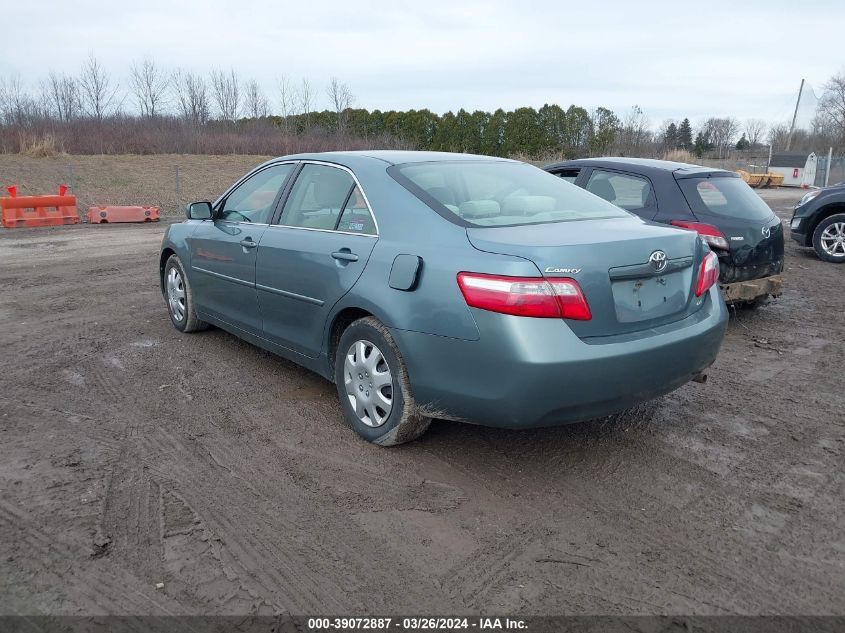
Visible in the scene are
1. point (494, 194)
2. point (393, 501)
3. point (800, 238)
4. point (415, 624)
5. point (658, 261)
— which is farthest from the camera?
point (800, 238)

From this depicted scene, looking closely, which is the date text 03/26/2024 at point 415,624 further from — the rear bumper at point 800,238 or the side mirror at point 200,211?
the rear bumper at point 800,238

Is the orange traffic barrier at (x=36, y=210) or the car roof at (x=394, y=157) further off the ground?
the car roof at (x=394, y=157)

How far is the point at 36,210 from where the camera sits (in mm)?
16078

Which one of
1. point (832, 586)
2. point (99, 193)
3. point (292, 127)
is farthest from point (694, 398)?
point (292, 127)

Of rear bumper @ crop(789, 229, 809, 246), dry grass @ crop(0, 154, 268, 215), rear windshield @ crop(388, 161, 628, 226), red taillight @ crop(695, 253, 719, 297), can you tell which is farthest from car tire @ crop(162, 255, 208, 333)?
dry grass @ crop(0, 154, 268, 215)

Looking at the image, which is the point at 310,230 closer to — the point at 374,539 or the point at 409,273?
the point at 409,273

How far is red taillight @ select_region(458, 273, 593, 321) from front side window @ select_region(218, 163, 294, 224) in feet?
7.55

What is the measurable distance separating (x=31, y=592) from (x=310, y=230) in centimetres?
251

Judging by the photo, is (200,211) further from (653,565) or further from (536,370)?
(653,565)

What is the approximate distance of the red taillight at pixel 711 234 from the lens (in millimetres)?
6090

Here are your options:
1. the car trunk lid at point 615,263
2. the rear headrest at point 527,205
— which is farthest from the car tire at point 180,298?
the car trunk lid at point 615,263

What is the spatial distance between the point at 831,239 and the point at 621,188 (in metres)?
6.05

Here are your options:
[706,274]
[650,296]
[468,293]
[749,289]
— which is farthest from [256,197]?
[749,289]

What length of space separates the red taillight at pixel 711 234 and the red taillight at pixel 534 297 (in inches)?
135
